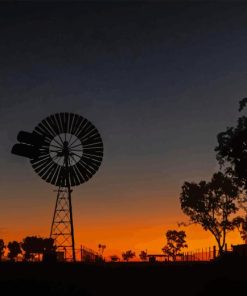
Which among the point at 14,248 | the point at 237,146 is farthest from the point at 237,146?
the point at 14,248

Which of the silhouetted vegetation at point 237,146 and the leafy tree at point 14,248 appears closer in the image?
the silhouetted vegetation at point 237,146

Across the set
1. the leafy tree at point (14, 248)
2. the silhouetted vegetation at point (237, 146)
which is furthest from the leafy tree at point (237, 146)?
the leafy tree at point (14, 248)

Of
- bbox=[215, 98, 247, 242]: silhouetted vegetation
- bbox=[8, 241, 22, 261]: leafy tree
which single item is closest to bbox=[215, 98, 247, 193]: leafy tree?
bbox=[215, 98, 247, 242]: silhouetted vegetation

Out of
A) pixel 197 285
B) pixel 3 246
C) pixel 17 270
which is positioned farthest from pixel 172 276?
pixel 3 246

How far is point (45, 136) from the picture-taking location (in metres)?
47.7

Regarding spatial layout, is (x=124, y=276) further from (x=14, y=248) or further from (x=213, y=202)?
(x=14, y=248)

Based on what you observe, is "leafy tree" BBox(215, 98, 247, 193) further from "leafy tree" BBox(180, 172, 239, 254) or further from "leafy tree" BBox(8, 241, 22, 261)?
"leafy tree" BBox(8, 241, 22, 261)

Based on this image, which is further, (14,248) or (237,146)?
(14,248)

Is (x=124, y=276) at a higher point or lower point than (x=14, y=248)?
lower

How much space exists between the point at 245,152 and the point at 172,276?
12.3m

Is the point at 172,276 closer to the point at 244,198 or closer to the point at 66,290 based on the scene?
the point at 66,290

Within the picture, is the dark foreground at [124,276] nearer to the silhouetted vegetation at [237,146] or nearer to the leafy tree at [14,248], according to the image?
the silhouetted vegetation at [237,146]

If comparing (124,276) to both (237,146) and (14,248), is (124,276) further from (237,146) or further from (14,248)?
(14,248)

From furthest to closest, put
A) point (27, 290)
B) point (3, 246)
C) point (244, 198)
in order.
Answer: point (3, 246), point (244, 198), point (27, 290)
